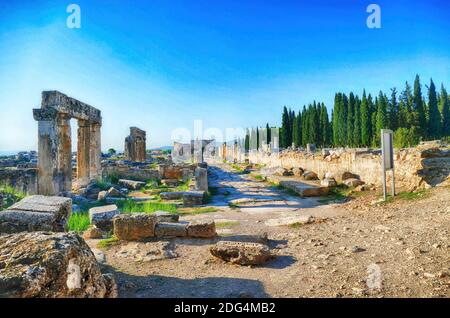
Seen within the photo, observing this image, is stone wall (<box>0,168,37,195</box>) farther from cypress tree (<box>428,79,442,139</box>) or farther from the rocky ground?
cypress tree (<box>428,79,442,139</box>)

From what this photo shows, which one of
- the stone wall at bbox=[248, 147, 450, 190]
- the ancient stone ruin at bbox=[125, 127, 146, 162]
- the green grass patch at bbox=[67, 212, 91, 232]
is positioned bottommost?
the green grass patch at bbox=[67, 212, 91, 232]

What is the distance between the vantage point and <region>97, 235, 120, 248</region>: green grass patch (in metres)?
6.19

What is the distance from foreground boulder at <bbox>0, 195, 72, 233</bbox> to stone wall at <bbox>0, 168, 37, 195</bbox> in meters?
8.41

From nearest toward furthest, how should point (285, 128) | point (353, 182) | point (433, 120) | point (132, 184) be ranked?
point (353, 182) < point (132, 184) < point (433, 120) < point (285, 128)

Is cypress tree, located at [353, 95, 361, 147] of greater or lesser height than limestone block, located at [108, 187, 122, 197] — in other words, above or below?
above

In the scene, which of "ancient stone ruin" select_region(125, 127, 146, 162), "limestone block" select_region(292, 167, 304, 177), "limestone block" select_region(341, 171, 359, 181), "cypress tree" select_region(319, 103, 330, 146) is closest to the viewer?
"limestone block" select_region(341, 171, 359, 181)

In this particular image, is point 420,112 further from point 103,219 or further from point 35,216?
point 35,216

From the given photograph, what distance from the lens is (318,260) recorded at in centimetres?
489

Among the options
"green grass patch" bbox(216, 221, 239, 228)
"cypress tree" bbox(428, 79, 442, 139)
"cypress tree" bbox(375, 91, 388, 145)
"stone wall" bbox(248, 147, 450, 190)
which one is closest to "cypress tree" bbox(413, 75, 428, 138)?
"cypress tree" bbox(428, 79, 442, 139)

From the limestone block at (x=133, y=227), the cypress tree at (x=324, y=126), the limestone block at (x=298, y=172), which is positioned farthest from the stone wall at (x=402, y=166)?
the cypress tree at (x=324, y=126)

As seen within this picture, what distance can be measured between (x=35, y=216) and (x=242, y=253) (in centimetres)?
352

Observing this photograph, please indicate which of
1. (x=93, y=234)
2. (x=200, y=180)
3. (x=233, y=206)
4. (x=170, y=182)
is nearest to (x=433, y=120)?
(x=170, y=182)
